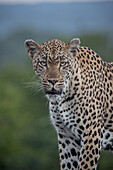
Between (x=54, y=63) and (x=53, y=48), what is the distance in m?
0.30

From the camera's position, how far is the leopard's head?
880 centimetres

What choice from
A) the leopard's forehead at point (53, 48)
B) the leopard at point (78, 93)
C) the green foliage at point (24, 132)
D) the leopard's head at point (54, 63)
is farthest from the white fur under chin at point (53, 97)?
the green foliage at point (24, 132)

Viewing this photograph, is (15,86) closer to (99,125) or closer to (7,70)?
(7,70)

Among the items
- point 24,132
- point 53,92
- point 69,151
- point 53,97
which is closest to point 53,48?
point 53,92

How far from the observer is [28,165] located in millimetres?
31969

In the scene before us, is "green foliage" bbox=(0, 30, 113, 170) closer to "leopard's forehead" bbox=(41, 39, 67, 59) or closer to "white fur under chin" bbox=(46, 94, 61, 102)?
"white fur under chin" bbox=(46, 94, 61, 102)

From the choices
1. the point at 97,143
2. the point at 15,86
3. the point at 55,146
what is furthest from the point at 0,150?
the point at 97,143

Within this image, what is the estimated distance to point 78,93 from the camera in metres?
9.32

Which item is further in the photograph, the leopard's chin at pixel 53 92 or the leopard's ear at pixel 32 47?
the leopard's ear at pixel 32 47

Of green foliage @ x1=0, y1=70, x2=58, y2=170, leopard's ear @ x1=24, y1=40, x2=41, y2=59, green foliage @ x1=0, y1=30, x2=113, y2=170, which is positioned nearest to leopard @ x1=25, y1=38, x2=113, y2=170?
leopard's ear @ x1=24, y1=40, x2=41, y2=59

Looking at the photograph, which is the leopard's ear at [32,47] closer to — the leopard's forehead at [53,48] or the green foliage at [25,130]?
the leopard's forehead at [53,48]

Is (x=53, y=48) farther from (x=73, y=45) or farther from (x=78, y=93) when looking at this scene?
(x=78, y=93)

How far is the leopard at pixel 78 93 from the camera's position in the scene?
896 centimetres

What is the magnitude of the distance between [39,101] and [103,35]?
2624 centimetres
